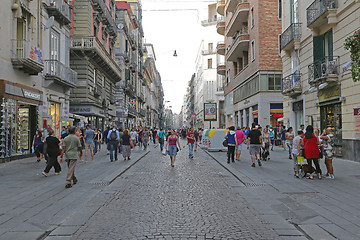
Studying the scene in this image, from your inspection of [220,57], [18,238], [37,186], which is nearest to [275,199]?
[18,238]

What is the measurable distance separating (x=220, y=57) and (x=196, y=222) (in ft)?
220

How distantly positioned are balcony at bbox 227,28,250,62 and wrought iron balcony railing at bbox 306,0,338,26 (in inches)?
622

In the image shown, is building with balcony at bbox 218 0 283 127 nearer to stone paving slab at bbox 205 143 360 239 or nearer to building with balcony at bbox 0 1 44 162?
building with balcony at bbox 0 1 44 162

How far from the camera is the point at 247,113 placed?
37656mm

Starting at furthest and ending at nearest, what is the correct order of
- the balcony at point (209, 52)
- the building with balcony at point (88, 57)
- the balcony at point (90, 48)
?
the balcony at point (209, 52), the building with balcony at point (88, 57), the balcony at point (90, 48)

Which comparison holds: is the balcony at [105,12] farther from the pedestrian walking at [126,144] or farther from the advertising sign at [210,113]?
the pedestrian walking at [126,144]

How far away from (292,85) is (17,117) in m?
15.9

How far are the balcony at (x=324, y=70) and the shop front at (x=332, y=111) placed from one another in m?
0.54

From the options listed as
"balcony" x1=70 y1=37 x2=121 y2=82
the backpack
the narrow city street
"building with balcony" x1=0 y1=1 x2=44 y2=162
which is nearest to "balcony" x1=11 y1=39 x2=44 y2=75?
"building with balcony" x1=0 y1=1 x2=44 y2=162

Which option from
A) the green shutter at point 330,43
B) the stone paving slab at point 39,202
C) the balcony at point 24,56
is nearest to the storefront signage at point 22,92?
the balcony at point 24,56

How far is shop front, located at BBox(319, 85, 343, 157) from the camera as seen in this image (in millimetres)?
16375

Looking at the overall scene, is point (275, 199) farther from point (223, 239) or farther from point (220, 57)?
point (220, 57)

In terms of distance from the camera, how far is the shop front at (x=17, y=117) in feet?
51.1

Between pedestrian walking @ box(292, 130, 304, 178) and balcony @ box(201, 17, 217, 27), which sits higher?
balcony @ box(201, 17, 217, 27)
